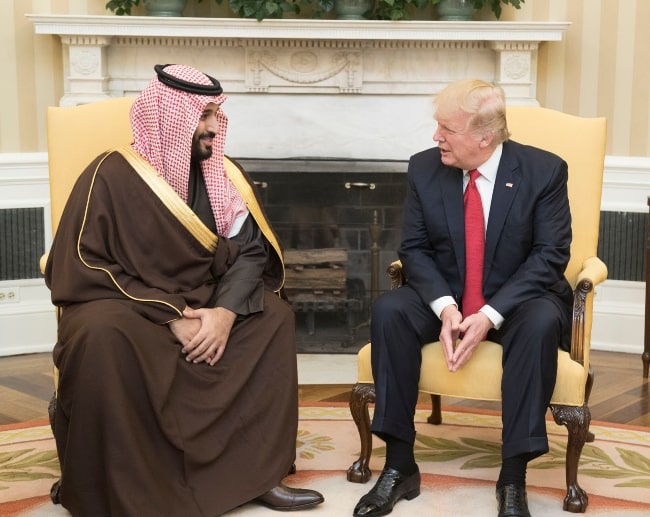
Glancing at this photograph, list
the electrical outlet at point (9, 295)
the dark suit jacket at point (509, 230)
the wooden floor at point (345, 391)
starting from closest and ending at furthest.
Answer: the dark suit jacket at point (509, 230) < the wooden floor at point (345, 391) < the electrical outlet at point (9, 295)

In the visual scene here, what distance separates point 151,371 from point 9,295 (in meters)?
2.38

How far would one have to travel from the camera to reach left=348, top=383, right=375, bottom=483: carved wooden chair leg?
3.23 metres

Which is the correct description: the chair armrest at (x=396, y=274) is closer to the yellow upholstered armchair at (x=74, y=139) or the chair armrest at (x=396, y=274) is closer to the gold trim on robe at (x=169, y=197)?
→ the gold trim on robe at (x=169, y=197)

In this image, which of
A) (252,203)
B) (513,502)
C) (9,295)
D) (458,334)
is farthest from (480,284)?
(9,295)

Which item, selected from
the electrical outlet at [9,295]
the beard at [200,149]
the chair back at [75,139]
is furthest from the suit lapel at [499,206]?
the electrical outlet at [9,295]

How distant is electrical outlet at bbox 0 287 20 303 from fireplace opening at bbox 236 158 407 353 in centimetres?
125

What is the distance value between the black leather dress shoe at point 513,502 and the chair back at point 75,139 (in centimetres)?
169

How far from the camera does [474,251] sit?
126 inches

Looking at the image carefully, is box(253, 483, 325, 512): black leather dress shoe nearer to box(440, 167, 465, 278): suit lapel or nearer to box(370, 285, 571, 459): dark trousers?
box(370, 285, 571, 459): dark trousers

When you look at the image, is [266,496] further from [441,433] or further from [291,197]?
[291,197]

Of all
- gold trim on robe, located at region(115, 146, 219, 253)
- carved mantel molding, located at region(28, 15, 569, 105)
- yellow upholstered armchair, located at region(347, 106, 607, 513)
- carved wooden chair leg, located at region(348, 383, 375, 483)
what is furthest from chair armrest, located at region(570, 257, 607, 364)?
carved mantel molding, located at region(28, 15, 569, 105)

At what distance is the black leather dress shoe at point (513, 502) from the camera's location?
2.92 m

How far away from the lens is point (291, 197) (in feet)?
16.3

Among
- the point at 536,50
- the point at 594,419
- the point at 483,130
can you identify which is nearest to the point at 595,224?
the point at 483,130
